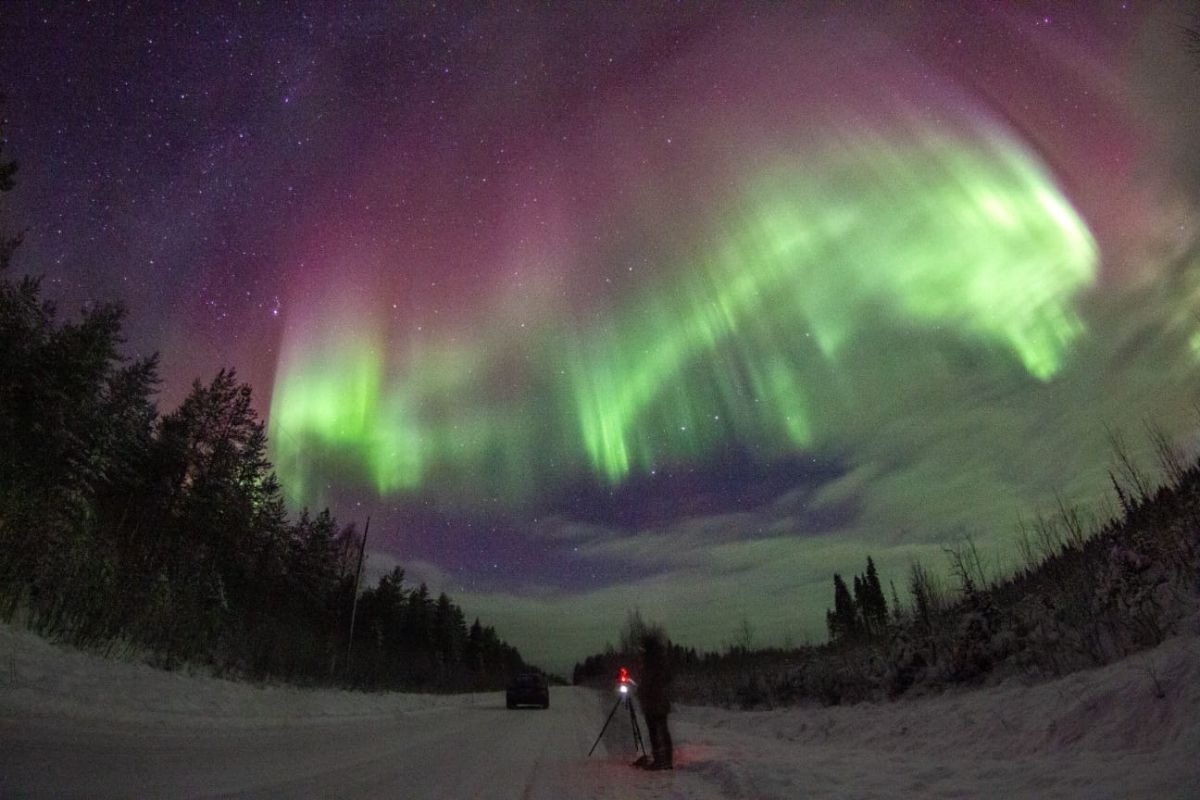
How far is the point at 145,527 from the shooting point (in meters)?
34.7

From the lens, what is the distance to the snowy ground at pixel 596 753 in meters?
5.21

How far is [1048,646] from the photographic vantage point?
1038 cm

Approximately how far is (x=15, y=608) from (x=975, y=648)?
64.0 feet

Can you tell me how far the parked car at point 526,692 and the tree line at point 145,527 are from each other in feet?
28.9

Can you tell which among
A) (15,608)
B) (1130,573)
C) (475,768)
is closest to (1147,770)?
(1130,573)

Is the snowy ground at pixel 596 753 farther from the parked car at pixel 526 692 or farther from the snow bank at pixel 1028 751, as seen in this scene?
the parked car at pixel 526 692

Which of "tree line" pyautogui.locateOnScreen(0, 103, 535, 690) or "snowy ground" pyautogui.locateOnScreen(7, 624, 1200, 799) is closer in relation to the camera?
"snowy ground" pyautogui.locateOnScreen(7, 624, 1200, 799)

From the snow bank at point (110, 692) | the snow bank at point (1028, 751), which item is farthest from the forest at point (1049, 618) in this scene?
the snow bank at point (110, 692)

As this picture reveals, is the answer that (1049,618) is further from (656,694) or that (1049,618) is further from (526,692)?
(526,692)

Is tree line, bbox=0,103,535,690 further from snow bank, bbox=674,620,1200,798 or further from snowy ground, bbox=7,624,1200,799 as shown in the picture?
snow bank, bbox=674,620,1200,798

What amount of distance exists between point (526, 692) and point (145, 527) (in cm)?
2561

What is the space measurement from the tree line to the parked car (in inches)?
346

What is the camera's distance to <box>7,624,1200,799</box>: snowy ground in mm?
5215

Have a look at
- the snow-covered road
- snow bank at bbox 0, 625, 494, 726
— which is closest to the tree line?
snow bank at bbox 0, 625, 494, 726
